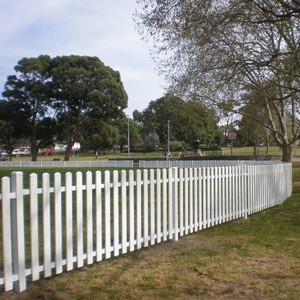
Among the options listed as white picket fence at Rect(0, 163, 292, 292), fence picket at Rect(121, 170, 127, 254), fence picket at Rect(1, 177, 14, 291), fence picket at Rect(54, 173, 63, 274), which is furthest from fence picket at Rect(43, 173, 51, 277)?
fence picket at Rect(121, 170, 127, 254)

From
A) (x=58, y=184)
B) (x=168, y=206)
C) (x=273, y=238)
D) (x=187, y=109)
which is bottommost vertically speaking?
(x=273, y=238)

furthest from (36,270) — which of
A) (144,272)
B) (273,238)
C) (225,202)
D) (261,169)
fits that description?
(261,169)

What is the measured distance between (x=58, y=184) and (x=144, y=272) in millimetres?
1555

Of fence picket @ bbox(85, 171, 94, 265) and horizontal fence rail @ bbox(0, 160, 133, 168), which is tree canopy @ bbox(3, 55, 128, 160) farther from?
fence picket @ bbox(85, 171, 94, 265)

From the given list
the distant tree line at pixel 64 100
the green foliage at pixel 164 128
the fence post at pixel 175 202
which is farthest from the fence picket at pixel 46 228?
the green foliage at pixel 164 128

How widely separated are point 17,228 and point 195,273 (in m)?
2.23

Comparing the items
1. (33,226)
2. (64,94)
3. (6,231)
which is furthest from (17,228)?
(64,94)

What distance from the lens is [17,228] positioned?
4.41 metres

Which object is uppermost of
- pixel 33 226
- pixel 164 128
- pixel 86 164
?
pixel 164 128

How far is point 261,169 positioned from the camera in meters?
10.3

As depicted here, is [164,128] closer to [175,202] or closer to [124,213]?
[175,202]

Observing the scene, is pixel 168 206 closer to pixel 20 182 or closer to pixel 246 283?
pixel 246 283

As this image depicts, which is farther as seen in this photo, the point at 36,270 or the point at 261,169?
the point at 261,169

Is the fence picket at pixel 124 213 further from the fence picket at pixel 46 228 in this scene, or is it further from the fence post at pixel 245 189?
the fence post at pixel 245 189
